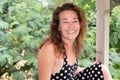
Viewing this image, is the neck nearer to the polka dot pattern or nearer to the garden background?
the polka dot pattern

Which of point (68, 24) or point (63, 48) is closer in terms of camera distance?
point (68, 24)

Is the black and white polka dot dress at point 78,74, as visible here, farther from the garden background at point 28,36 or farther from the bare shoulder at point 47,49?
the garden background at point 28,36

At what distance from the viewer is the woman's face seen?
5.89 feet

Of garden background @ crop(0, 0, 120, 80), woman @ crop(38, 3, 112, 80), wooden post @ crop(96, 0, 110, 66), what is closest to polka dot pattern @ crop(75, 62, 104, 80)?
woman @ crop(38, 3, 112, 80)

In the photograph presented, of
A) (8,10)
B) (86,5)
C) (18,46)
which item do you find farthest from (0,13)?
(86,5)

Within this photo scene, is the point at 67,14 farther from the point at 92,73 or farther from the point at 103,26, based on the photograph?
the point at 92,73

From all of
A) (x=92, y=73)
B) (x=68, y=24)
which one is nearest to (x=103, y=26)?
(x=68, y=24)

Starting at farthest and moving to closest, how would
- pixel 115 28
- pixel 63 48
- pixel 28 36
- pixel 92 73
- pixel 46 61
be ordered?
pixel 115 28 < pixel 28 36 < pixel 92 73 < pixel 63 48 < pixel 46 61

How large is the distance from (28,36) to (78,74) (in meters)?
0.54

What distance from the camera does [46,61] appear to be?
176 centimetres

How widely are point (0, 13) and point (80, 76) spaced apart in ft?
3.27

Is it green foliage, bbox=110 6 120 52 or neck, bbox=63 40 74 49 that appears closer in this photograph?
neck, bbox=63 40 74 49

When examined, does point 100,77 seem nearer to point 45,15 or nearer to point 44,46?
point 44,46

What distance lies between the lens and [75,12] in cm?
187
